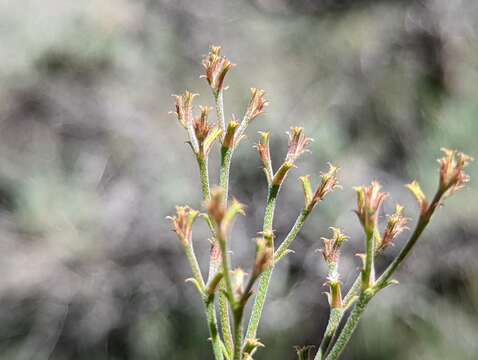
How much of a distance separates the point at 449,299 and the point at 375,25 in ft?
6.31

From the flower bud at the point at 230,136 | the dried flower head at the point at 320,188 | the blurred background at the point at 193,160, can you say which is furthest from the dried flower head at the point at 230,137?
the blurred background at the point at 193,160

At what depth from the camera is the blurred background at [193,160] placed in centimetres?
355

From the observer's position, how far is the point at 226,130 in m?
1.04

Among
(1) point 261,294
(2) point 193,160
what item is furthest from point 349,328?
(2) point 193,160

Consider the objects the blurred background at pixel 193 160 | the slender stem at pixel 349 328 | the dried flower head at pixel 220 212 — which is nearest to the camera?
the dried flower head at pixel 220 212

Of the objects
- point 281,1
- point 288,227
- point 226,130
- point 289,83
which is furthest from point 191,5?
point 226,130

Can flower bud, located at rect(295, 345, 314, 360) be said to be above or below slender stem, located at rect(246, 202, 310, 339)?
below

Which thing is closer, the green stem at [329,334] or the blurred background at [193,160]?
the green stem at [329,334]

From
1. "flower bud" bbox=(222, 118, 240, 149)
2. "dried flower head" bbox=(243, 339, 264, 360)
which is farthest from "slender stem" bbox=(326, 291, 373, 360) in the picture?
"flower bud" bbox=(222, 118, 240, 149)

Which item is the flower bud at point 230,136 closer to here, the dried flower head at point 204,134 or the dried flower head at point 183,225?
the dried flower head at point 204,134

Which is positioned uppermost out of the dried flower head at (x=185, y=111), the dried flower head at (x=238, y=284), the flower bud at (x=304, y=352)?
the dried flower head at (x=185, y=111)

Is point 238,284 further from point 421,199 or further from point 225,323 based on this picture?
point 421,199

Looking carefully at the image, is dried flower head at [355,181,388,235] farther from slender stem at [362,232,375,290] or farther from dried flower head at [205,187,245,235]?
dried flower head at [205,187,245,235]

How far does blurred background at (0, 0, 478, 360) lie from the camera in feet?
11.6
